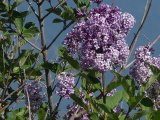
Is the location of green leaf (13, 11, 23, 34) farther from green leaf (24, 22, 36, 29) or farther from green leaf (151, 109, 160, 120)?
green leaf (151, 109, 160, 120)

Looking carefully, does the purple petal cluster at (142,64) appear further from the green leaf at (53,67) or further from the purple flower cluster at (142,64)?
the green leaf at (53,67)

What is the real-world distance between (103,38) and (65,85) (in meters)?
0.54

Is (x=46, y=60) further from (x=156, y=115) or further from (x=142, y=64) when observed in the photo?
(x=156, y=115)

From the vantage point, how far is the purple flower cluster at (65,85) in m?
2.41

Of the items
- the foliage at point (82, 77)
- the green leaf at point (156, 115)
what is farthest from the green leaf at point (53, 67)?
the green leaf at point (156, 115)

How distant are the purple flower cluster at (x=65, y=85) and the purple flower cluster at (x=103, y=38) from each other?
0.35 meters

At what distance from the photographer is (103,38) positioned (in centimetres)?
205

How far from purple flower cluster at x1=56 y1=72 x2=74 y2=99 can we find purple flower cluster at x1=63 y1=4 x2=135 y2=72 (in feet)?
1.15

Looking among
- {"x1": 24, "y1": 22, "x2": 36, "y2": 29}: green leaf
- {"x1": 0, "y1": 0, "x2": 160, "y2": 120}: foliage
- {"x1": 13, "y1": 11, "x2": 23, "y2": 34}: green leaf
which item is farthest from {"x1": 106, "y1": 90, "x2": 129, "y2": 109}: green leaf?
{"x1": 24, "y1": 22, "x2": 36, "y2": 29}: green leaf

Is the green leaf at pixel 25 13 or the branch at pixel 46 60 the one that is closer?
the branch at pixel 46 60

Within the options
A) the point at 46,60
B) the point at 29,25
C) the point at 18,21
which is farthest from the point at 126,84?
the point at 29,25

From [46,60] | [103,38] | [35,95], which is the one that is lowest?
[35,95]

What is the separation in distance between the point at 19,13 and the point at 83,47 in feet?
3.56

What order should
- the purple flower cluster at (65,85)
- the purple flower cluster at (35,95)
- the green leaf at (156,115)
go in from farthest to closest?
the purple flower cluster at (35,95), the purple flower cluster at (65,85), the green leaf at (156,115)
